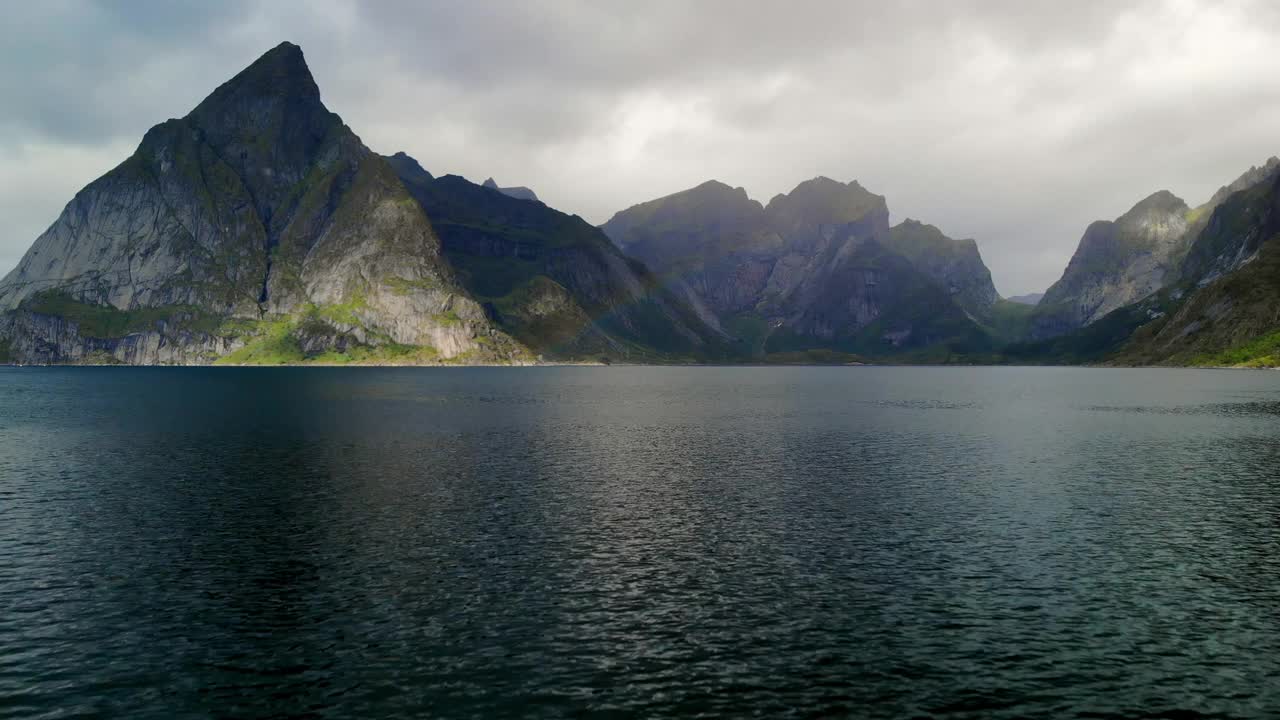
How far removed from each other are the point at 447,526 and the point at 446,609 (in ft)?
56.3

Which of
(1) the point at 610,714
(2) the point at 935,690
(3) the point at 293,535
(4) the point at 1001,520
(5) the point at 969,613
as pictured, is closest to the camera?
(1) the point at 610,714

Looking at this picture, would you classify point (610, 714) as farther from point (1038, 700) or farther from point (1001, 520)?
point (1001, 520)

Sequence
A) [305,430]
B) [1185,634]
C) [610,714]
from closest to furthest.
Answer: [610,714] → [1185,634] → [305,430]

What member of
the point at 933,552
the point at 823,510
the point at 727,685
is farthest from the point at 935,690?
the point at 823,510

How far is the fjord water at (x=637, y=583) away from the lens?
27.1 meters

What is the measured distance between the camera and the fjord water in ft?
89.0

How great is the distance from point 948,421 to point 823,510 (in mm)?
82819

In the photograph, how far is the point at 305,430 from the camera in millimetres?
111375

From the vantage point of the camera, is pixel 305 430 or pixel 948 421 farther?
pixel 948 421

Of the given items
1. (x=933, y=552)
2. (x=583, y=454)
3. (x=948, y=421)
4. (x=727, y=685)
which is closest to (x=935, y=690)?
Answer: (x=727, y=685)

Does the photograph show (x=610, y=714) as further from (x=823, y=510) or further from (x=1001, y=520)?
(x=1001, y=520)

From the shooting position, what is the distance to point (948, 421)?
130125 mm

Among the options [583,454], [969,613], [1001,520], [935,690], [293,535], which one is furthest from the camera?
[583,454]

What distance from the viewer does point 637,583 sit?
3934cm
